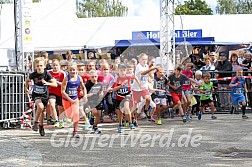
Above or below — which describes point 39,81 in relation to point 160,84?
above

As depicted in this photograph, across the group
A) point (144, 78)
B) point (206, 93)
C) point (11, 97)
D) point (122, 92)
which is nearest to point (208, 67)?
point (206, 93)

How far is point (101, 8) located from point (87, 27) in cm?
5652

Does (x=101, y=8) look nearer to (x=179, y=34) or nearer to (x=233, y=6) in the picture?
(x=233, y=6)

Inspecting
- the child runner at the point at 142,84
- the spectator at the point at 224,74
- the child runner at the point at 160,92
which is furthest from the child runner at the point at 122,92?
the spectator at the point at 224,74

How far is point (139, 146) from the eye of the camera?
9.91 meters

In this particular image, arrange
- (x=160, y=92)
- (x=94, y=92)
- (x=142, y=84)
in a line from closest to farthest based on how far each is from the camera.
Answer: (x=94, y=92)
(x=142, y=84)
(x=160, y=92)

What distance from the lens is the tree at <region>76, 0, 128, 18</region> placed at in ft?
276

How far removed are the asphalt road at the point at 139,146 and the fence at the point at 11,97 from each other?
0.52 meters

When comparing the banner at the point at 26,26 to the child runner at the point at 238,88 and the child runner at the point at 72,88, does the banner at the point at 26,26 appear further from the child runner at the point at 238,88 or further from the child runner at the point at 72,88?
the child runner at the point at 238,88

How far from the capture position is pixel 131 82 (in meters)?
13.3

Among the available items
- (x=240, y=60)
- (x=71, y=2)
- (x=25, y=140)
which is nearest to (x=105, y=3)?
(x=71, y=2)

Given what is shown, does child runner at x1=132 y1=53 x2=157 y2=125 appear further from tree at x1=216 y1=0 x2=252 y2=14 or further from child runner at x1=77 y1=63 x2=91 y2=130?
tree at x1=216 y1=0 x2=252 y2=14

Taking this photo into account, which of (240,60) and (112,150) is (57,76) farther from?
(240,60)

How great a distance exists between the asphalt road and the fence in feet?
1.71
